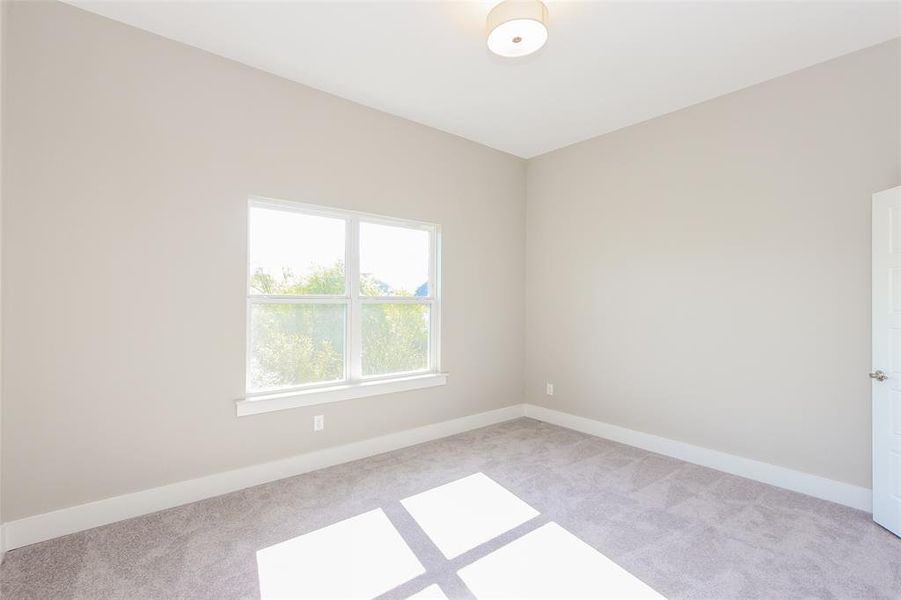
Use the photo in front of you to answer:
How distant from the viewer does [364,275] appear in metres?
3.54

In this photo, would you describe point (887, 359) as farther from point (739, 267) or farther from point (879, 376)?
point (739, 267)

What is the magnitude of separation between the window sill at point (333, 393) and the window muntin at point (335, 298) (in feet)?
0.24

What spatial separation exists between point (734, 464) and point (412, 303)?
9.59 ft

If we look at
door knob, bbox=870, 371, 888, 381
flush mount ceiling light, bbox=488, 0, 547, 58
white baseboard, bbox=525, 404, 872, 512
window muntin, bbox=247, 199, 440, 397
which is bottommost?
white baseboard, bbox=525, 404, 872, 512

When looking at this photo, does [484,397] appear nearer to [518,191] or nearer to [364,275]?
[364,275]

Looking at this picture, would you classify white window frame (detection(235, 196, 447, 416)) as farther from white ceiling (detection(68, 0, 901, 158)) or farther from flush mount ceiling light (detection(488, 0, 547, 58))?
flush mount ceiling light (detection(488, 0, 547, 58))

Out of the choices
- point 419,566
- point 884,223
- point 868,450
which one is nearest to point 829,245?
point 884,223

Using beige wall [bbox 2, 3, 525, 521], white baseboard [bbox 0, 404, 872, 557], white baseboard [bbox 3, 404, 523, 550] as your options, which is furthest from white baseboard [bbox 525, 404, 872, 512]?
beige wall [bbox 2, 3, 525, 521]

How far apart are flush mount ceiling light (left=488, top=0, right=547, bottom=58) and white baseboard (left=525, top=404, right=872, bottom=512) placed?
328 cm

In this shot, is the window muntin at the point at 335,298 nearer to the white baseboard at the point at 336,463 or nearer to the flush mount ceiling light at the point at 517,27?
the white baseboard at the point at 336,463

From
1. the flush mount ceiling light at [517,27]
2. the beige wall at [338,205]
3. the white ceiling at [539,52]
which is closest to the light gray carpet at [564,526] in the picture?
the beige wall at [338,205]

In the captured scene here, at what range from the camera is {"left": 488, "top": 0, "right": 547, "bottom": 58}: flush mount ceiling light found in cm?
216

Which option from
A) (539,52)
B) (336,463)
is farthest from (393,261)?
(539,52)

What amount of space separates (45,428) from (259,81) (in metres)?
2.54
